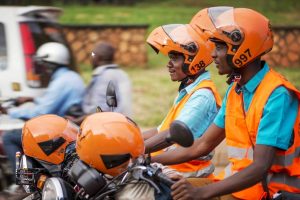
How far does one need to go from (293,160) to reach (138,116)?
8767 mm

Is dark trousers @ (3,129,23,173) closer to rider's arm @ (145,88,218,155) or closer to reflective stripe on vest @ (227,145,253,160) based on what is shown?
rider's arm @ (145,88,218,155)

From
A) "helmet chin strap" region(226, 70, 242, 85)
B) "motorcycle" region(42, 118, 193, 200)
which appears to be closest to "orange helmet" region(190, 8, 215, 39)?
"helmet chin strap" region(226, 70, 242, 85)

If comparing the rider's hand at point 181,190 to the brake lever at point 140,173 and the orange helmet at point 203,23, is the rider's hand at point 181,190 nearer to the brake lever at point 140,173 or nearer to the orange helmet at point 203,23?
the brake lever at point 140,173

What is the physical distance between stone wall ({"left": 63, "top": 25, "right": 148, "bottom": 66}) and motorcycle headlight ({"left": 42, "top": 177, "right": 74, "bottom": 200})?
43.3ft

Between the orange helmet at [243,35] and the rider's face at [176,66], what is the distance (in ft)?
2.56

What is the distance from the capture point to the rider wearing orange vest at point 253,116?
3.44m

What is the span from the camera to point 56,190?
348 cm

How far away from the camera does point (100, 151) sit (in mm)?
3314

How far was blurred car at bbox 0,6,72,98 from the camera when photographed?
7.57 m

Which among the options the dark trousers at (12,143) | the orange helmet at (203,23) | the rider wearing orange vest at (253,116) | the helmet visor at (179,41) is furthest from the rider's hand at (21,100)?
the rider wearing orange vest at (253,116)

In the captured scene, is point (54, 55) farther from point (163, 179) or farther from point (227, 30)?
point (163, 179)

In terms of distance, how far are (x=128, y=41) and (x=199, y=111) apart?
1286cm

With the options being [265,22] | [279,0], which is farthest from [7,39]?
[279,0]

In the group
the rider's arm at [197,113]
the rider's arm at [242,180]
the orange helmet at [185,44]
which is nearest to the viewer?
the rider's arm at [242,180]
